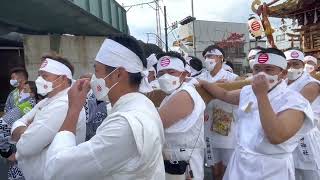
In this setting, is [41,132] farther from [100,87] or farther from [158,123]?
[158,123]

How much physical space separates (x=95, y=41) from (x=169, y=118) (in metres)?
15.3

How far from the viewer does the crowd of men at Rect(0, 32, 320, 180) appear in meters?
2.15

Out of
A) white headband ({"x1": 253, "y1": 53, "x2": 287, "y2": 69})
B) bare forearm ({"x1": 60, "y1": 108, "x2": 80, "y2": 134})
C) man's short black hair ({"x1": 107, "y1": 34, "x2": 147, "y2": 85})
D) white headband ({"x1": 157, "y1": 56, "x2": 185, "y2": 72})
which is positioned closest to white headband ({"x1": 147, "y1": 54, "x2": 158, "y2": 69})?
white headband ({"x1": 157, "y1": 56, "x2": 185, "y2": 72})

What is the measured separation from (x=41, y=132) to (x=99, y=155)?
43.0 inches

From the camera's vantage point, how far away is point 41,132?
3033mm

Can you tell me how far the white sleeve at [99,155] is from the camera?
2.10 meters

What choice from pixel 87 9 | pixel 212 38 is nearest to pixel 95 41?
pixel 87 9

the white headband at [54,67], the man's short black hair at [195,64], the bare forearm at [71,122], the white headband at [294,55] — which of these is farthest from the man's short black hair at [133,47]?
the man's short black hair at [195,64]

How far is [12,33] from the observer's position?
653 inches

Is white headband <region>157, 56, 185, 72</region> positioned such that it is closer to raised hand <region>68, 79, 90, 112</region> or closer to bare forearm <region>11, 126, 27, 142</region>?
bare forearm <region>11, 126, 27, 142</region>

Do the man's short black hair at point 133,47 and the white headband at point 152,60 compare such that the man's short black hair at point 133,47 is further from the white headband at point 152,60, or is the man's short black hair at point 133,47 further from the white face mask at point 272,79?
the white headband at point 152,60

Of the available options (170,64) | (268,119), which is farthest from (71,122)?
(170,64)

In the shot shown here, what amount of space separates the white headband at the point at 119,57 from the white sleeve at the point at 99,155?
0.37 meters

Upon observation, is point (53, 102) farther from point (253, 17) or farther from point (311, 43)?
point (311, 43)
